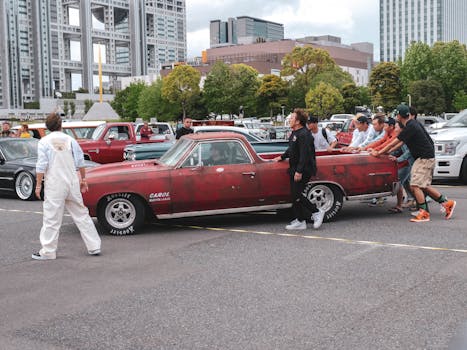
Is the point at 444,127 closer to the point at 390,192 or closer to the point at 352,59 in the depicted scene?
the point at 390,192

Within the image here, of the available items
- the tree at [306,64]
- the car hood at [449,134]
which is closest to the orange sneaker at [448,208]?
the car hood at [449,134]

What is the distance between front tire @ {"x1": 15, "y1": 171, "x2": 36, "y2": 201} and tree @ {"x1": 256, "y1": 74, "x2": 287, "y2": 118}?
77.8 meters

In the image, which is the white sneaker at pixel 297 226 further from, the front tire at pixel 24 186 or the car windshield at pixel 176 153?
the front tire at pixel 24 186

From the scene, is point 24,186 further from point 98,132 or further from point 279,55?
point 279,55

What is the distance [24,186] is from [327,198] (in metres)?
7.76

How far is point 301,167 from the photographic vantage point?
9.16 metres

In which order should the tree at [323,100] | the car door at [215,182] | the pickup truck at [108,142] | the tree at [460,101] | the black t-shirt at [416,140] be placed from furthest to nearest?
1. the tree at [323,100]
2. the tree at [460,101]
3. the pickup truck at [108,142]
4. the black t-shirt at [416,140]
5. the car door at [215,182]

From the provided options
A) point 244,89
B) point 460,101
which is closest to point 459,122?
point 460,101

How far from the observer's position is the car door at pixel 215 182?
31.1 ft

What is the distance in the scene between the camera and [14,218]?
11.6 m

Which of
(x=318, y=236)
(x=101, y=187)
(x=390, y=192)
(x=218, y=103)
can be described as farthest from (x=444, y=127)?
(x=218, y=103)

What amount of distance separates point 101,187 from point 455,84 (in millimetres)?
82653

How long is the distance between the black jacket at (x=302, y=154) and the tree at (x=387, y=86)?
3360 inches

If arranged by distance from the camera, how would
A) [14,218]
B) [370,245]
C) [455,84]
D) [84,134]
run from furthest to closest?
[455,84] → [84,134] → [14,218] → [370,245]
